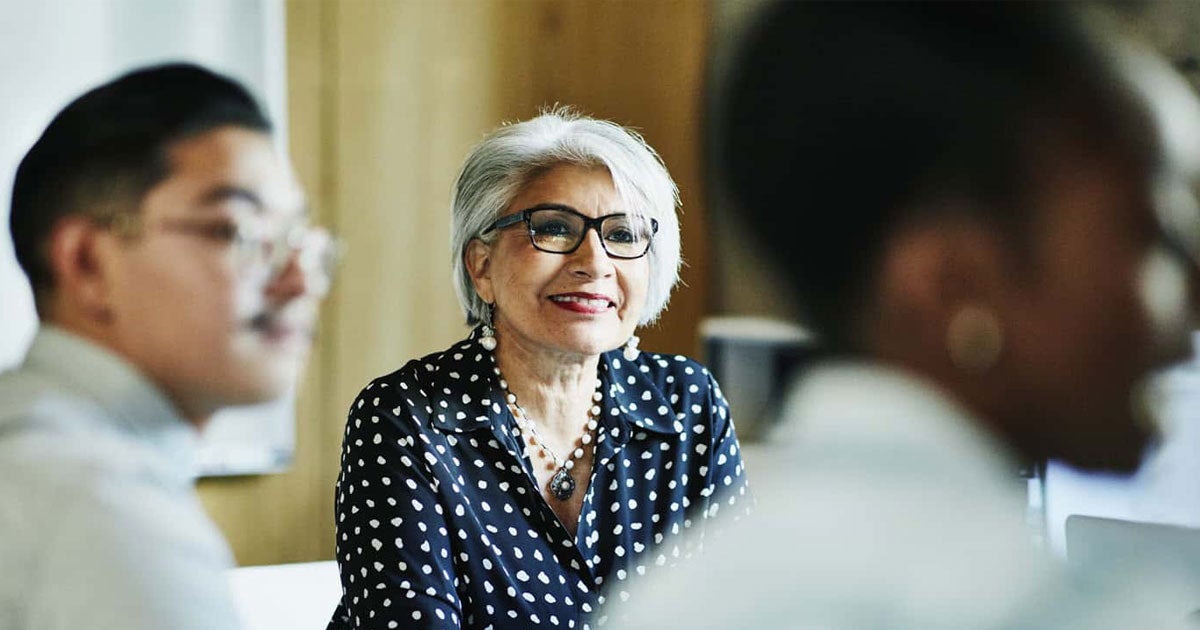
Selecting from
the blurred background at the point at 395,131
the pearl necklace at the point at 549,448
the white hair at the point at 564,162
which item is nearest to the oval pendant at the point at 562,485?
the pearl necklace at the point at 549,448

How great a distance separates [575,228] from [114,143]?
0.78 meters

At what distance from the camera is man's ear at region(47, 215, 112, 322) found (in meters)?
0.39

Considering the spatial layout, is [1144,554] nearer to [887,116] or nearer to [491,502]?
[887,116]

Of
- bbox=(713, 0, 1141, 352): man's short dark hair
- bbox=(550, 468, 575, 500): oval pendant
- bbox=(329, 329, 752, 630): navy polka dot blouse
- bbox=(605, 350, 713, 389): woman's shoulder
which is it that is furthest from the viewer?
bbox=(605, 350, 713, 389): woman's shoulder

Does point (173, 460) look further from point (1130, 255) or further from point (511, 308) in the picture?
point (511, 308)

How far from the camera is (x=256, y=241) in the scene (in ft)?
1.26

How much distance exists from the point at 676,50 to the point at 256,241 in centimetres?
235

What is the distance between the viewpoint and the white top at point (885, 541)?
1.22ft

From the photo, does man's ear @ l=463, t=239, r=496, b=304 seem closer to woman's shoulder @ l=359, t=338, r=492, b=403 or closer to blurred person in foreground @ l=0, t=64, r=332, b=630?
woman's shoulder @ l=359, t=338, r=492, b=403

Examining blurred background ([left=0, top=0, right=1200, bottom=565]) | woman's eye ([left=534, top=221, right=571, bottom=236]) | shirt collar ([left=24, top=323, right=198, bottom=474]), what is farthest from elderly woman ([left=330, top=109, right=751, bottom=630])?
blurred background ([left=0, top=0, right=1200, bottom=565])

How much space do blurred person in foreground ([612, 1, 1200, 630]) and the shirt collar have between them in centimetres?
19

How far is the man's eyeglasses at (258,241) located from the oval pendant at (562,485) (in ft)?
2.51

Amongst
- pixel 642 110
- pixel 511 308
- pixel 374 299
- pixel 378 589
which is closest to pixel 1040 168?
pixel 378 589

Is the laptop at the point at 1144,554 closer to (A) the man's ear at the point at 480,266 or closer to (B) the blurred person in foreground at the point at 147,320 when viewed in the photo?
(B) the blurred person in foreground at the point at 147,320
